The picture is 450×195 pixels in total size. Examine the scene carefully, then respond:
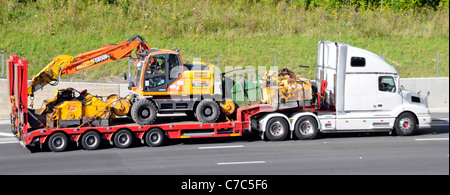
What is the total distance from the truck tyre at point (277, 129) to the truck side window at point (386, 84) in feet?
10.8

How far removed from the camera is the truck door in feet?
60.3

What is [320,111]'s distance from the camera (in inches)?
724

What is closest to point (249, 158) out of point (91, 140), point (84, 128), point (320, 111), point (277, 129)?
point (277, 129)

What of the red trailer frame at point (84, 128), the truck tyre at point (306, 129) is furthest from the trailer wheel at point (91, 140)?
the truck tyre at point (306, 129)

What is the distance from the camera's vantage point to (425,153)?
53.6ft

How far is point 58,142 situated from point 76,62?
2407 mm

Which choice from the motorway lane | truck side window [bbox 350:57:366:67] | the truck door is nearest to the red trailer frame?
the motorway lane

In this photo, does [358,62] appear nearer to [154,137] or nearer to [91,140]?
[154,137]

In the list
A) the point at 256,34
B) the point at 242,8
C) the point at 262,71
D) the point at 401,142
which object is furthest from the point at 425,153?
the point at 242,8

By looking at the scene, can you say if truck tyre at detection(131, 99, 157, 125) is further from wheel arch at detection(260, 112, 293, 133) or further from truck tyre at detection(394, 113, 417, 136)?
truck tyre at detection(394, 113, 417, 136)

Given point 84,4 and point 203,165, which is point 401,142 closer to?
point 203,165

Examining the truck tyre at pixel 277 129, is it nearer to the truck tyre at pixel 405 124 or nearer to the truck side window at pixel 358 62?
the truck side window at pixel 358 62

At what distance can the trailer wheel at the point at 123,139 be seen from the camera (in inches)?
651

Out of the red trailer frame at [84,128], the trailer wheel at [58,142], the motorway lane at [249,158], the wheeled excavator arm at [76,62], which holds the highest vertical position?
Result: the wheeled excavator arm at [76,62]
